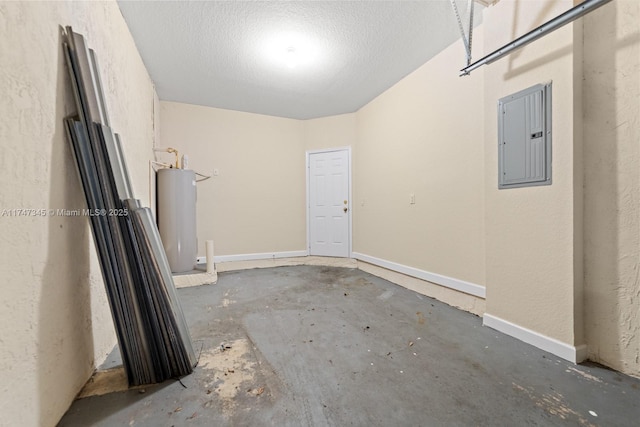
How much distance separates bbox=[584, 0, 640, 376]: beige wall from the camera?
5.14ft

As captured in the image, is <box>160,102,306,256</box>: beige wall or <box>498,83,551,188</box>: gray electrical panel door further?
<box>160,102,306,256</box>: beige wall

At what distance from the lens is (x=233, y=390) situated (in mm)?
1470

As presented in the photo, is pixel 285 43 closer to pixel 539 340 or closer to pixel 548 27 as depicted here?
pixel 548 27

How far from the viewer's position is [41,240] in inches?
46.6

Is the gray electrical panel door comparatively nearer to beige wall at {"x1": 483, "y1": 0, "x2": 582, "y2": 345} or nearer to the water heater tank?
beige wall at {"x1": 483, "y1": 0, "x2": 582, "y2": 345}

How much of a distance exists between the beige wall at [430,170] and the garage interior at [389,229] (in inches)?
1.0

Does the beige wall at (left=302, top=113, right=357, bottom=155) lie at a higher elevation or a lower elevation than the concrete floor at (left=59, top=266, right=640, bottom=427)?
higher

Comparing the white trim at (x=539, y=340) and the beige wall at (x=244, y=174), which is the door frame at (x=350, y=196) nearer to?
the beige wall at (x=244, y=174)

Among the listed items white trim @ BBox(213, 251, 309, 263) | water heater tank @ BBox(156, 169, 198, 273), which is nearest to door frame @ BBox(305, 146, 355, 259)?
white trim @ BBox(213, 251, 309, 263)

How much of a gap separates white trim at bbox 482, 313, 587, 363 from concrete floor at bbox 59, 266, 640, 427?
0.19ft

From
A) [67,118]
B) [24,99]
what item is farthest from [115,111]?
[24,99]

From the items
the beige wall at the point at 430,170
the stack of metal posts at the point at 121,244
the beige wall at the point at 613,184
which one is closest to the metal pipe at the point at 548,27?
the beige wall at the point at 613,184

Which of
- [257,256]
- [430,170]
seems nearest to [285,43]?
[430,170]

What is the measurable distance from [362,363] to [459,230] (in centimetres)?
171
